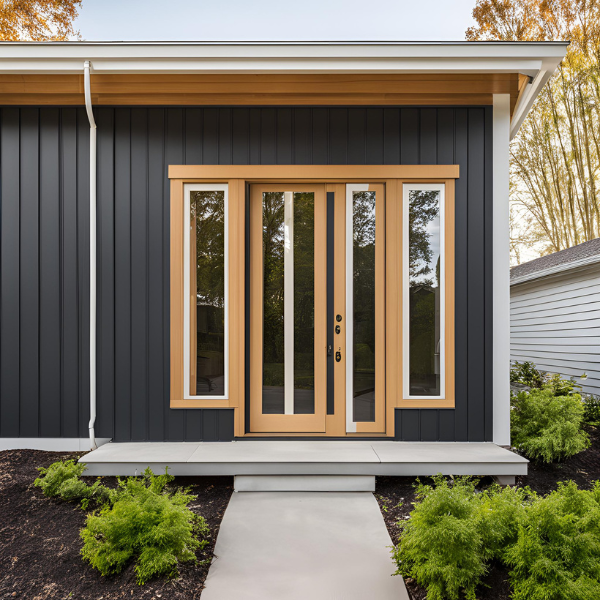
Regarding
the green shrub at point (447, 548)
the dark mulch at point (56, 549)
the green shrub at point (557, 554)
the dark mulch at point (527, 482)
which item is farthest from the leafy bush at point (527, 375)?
the dark mulch at point (56, 549)

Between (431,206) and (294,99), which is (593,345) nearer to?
(431,206)

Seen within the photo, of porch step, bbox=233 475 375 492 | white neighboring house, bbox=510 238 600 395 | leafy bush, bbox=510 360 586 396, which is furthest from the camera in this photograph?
white neighboring house, bbox=510 238 600 395

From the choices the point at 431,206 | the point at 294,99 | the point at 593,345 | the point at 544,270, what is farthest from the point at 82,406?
the point at 544,270

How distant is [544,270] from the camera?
6551mm

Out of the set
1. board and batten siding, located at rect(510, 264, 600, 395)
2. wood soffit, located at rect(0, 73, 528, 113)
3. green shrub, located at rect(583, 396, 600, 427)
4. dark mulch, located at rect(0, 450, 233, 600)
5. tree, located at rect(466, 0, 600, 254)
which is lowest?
dark mulch, located at rect(0, 450, 233, 600)

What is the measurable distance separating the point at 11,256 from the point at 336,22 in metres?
11.8

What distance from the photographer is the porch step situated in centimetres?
286

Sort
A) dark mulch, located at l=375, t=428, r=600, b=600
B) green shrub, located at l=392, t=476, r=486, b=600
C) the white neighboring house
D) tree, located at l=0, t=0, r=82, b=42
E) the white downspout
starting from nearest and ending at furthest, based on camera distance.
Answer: green shrub, located at l=392, t=476, r=486, b=600 < dark mulch, located at l=375, t=428, r=600, b=600 < the white downspout < the white neighboring house < tree, located at l=0, t=0, r=82, b=42

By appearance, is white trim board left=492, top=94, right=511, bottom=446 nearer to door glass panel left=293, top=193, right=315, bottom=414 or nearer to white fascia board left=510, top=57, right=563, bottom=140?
white fascia board left=510, top=57, right=563, bottom=140

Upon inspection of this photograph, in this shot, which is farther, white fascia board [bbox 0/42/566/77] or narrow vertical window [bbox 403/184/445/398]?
narrow vertical window [bbox 403/184/445/398]

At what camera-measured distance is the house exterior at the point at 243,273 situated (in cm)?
341

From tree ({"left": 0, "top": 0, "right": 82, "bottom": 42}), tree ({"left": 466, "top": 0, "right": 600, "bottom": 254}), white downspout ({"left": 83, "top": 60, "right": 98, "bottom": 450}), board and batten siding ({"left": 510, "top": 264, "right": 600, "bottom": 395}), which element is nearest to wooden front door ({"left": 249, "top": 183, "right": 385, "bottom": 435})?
white downspout ({"left": 83, "top": 60, "right": 98, "bottom": 450})

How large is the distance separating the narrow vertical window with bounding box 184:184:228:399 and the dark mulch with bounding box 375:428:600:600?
1.52 metres

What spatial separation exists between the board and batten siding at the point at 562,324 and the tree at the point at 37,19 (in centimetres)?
1091
